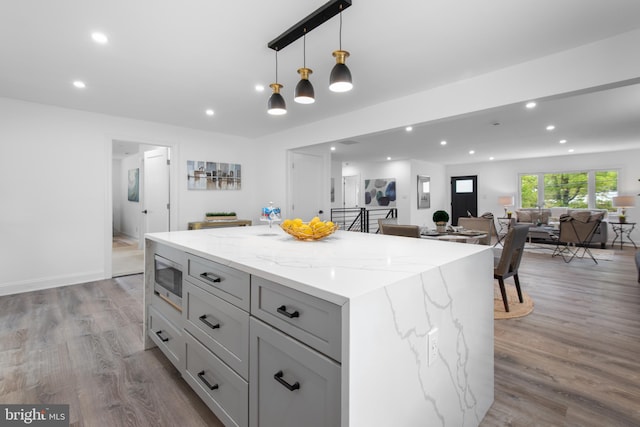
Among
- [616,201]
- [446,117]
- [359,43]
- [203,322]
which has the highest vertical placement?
[359,43]

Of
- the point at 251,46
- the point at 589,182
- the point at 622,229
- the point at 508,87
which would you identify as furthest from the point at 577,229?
the point at 251,46

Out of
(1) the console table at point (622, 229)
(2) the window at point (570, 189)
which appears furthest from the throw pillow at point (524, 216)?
(1) the console table at point (622, 229)

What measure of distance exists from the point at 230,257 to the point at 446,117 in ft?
9.72

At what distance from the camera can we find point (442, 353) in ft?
4.12

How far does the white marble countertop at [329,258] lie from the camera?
0.98m

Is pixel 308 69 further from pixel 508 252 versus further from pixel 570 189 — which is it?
pixel 570 189

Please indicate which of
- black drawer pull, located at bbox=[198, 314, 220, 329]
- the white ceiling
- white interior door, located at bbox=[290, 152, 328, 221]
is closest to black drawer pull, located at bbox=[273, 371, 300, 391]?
black drawer pull, located at bbox=[198, 314, 220, 329]

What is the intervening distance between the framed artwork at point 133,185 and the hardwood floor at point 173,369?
15.5ft

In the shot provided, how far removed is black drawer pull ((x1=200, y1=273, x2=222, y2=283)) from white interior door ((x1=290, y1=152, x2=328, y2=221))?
4046mm

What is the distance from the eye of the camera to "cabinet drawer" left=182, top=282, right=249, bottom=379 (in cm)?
132

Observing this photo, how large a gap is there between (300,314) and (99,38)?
2.76m

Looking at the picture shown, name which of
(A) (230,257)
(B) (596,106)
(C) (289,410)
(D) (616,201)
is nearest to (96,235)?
(A) (230,257)

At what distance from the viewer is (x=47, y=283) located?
4.07 metres

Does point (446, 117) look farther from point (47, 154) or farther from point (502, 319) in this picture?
point (47, 154)
